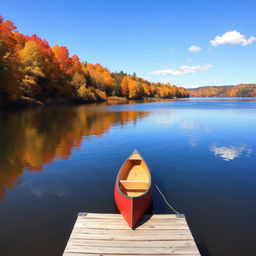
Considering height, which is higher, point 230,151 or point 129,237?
point 129,237

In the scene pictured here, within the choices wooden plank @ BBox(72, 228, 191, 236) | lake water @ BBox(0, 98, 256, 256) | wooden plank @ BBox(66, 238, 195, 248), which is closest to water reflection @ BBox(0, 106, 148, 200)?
lake water @ BBox(0, 98, 256, 256)

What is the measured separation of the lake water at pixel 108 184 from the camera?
8.28 metres

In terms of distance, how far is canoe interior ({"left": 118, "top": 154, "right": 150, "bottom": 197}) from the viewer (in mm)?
10539

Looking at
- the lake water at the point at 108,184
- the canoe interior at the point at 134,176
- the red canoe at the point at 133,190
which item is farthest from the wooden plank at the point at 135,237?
the canoe interior at the point at 134,176

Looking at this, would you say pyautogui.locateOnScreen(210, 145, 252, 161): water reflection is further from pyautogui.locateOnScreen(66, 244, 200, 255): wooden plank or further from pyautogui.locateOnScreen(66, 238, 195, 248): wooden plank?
pyautogui.locateOnScreen(66, 244, 200, 255): wooden plank

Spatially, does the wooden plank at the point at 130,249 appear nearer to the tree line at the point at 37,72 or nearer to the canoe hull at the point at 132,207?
the canoe hull at the point at 132,207

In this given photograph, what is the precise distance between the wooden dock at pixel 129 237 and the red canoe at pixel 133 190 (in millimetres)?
389

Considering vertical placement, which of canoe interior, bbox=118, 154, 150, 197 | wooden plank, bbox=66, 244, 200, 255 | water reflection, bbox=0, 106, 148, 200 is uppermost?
canoe interior, bbox=118, 154, 150, 197

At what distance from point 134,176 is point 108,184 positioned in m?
1.72

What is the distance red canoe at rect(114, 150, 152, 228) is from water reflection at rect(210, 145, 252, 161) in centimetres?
946

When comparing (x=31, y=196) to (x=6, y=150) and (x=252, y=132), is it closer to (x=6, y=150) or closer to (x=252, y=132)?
(x=6, y=150)

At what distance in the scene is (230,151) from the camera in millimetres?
20469

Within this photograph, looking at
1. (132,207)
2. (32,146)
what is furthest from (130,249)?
(32,146)

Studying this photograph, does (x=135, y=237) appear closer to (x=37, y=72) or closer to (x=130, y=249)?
(x=130, y=249)
